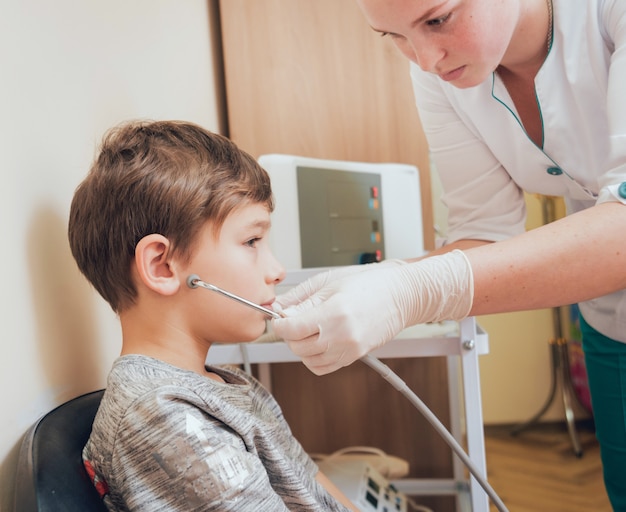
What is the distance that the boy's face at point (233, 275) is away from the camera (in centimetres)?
88

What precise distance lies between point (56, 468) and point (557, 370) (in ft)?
8.75

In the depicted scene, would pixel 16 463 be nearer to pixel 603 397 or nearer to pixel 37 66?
pixel 37 66

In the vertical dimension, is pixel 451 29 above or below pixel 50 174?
above

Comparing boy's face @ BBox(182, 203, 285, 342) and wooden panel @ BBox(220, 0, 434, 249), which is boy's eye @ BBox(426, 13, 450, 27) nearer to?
boy's face @ BBox(182, 203, 285, 342)

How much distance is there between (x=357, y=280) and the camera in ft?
2.90

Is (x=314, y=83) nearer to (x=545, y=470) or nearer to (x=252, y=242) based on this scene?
(x=252, y=242)

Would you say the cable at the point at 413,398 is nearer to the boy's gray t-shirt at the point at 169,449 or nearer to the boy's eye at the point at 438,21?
the boy's gray t-shirt at the point at 169,449

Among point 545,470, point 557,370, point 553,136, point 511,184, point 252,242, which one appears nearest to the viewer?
point 252,242

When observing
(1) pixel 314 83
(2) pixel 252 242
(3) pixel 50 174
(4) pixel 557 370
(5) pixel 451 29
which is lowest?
(4) pixel 557 370

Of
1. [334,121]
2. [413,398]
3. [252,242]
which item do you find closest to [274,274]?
[252,242]

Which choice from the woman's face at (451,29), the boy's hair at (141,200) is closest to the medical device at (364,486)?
the boy's hair at (141,200)

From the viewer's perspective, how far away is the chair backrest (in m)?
0.66

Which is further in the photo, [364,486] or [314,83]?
[314,83]

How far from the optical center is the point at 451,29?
0.98 metres
